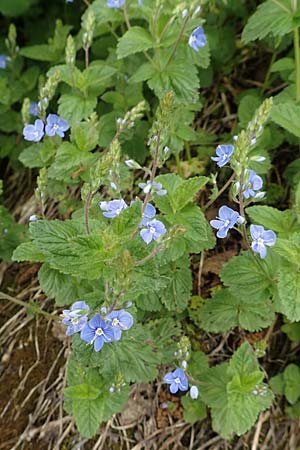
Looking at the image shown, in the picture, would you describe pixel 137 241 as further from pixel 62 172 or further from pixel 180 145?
pixel 180 145

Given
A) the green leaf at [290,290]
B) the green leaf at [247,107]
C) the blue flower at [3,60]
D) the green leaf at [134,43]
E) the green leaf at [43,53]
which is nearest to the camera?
the green leaf at [290,290]

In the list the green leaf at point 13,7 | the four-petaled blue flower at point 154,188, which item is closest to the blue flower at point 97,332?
the four-petaled blue flower at point 154,188

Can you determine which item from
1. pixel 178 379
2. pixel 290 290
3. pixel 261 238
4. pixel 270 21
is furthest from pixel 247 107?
pixel 178 379

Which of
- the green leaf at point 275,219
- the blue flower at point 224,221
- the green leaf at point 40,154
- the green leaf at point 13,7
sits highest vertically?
the green leaf at point 13,7

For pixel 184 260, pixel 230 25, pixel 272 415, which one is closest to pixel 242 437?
pixel 272 415

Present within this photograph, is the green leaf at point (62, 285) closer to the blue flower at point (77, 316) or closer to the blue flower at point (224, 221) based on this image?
the blue flower at point (77, 316)

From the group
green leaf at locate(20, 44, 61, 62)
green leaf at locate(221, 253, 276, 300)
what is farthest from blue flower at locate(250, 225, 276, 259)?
green leaf at locate(20, 44, 61, 62)
